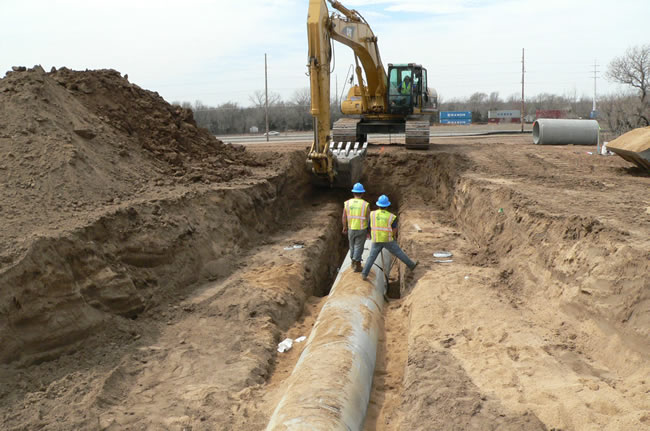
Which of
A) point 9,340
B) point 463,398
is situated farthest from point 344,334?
point 9,340

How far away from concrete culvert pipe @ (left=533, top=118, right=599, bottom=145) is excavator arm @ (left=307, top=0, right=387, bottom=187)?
25.8 feet

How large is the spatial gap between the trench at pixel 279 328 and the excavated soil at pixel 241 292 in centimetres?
3

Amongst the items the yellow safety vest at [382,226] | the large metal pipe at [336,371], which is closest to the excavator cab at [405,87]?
the yellow safety vest at [382,226]

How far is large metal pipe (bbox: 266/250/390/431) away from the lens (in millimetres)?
4609

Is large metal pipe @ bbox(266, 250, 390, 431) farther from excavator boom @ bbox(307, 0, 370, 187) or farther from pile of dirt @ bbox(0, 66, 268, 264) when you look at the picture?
excavator boom @ bbox(307, 0, 370, 187)

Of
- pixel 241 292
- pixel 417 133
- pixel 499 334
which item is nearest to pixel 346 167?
pixel 417 133

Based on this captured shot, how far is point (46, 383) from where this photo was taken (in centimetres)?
572

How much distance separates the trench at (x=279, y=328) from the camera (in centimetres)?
516

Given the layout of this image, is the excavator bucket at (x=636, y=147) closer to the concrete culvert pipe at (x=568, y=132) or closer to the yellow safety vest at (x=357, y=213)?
the concrete culvert pipe at (x=568, y=132)

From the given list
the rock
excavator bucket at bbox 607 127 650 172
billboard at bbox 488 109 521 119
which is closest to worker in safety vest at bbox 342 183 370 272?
the rock

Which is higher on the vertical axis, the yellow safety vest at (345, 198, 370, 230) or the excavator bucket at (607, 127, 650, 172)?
the excavator bucket at (607, 127, 650, 172)

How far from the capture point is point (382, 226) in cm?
867

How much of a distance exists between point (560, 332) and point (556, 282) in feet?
3.20

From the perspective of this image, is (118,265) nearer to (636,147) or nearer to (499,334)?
(499,334)
